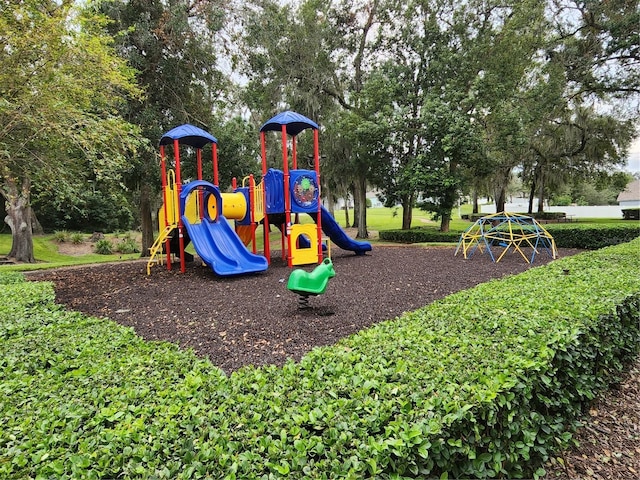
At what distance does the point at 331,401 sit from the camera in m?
1.77

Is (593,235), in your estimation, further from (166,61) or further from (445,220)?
(166,61)

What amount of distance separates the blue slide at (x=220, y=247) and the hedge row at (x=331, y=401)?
4381 mm

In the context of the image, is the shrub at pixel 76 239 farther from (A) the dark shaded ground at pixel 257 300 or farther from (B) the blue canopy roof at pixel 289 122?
(B) the blue canopy roof at pixel 289 122

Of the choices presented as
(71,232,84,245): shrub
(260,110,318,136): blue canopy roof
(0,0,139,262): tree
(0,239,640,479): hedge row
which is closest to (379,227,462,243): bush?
(260,110,318,136): blue canopy roof

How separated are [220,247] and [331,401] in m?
7.10

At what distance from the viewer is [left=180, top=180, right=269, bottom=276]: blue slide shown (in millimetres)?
7797

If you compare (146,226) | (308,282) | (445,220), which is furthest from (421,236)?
(308,282)

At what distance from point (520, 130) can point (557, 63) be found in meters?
4.43

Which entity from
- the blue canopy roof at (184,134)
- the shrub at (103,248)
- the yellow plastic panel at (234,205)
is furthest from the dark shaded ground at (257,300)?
the shrub at (103,248)

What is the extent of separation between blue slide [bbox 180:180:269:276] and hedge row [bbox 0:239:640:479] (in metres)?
4.38

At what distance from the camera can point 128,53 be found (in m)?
11.9

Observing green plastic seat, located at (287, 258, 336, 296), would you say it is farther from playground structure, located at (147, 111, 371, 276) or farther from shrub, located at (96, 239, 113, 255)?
shrub, located at (96, 239, 113, 255)

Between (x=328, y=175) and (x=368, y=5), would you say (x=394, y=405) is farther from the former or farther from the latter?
(x=368, y=5)

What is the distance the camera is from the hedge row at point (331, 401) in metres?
1.42
